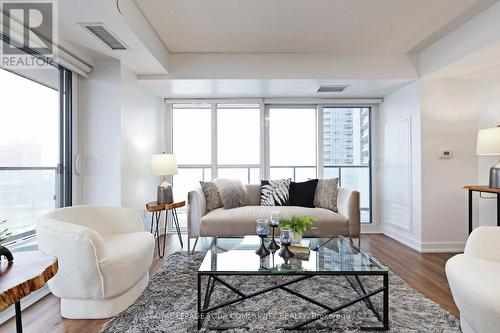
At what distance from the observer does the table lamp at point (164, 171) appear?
328cm

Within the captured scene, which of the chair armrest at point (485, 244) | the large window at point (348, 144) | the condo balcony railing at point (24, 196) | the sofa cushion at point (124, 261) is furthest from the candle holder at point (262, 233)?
the large window at point (348, 144)

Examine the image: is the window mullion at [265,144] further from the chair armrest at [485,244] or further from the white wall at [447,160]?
the chair armrest at [485,244]

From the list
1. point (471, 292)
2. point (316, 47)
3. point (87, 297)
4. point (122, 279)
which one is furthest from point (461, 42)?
point (87, 297)

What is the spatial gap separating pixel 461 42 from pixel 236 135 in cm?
303

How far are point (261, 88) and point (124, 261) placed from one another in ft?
9.25

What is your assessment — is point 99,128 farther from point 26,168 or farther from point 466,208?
point 466,208

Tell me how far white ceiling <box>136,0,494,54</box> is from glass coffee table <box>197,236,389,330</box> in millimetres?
2116

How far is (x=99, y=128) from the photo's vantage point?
9.60 feet

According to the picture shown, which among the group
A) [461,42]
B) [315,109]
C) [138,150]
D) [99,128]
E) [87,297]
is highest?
[461,42]

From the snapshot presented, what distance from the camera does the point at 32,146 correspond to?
230cm

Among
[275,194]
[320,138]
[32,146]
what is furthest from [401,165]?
[32,146]

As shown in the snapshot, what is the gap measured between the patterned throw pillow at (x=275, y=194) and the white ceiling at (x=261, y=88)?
4.41ft

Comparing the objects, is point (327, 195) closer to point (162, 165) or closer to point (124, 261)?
point (162, 165)

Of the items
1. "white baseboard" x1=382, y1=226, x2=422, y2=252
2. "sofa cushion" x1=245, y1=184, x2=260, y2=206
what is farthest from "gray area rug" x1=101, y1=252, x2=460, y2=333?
"sofa cushion" x1=245, y1=184, x2=260, y2=206
